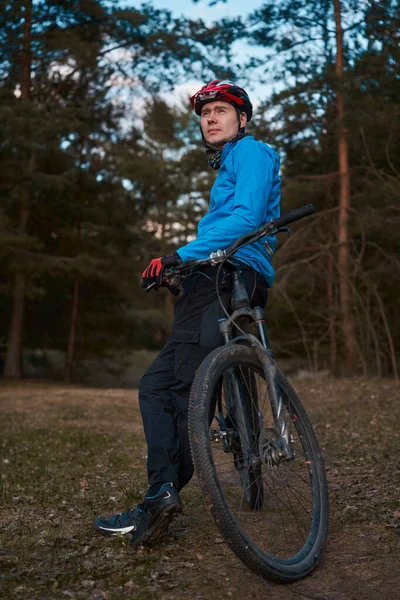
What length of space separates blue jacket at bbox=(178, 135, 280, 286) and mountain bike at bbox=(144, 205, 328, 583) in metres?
0.06

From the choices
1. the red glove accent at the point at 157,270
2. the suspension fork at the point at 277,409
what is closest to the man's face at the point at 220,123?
the red glove accent at the point at 157,270

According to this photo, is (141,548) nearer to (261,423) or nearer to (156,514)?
(156,514)

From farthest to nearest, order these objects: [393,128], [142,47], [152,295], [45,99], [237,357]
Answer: [152,295] → [45,99] → [142,47] → [393,128] → [237,357]

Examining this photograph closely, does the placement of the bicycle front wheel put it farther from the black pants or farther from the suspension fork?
the black pants

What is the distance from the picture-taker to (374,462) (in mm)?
5531

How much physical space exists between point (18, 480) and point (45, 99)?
1554cm

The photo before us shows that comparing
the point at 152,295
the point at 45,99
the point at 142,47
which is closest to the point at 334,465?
the point at 142,47

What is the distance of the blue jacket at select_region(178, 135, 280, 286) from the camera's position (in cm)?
324

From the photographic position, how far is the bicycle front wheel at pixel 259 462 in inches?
109

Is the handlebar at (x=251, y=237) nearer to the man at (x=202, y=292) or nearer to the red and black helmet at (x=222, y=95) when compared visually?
the man at (x=202, y=292)

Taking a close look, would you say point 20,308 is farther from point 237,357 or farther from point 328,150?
point 237,357

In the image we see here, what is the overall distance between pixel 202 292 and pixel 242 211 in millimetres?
447

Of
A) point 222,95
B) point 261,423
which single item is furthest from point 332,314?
point 261,423

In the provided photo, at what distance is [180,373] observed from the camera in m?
3.35
